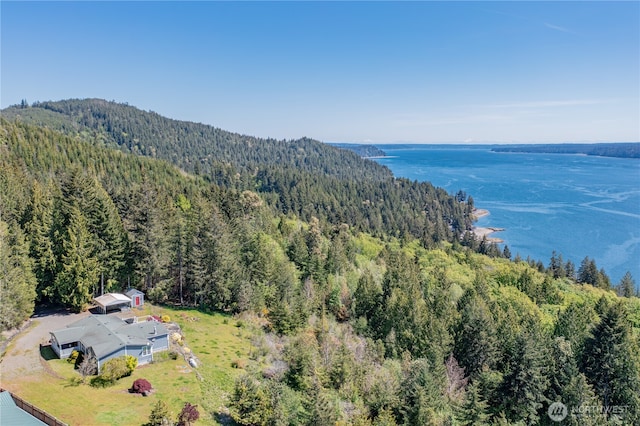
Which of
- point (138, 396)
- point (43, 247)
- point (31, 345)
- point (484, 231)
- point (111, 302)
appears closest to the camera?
point (138, 396)

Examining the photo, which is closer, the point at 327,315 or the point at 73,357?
the point at 73,357

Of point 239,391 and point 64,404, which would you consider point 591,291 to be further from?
point 64,404

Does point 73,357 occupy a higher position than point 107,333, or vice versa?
point 107,333

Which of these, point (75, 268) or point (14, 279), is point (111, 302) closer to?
point (75, 268)

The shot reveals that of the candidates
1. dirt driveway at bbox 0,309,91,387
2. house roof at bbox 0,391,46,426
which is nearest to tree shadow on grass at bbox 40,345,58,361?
dirt driveway at bbox 0,309,91,387

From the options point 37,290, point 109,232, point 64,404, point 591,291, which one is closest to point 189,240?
point 109,232

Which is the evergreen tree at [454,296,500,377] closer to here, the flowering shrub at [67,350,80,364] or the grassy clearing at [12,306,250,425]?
the grassy clearing at [12,306,250,425]

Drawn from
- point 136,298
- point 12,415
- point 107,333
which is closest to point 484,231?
point 136,298

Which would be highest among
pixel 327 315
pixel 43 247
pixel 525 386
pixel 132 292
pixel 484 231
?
pixel 43 247
